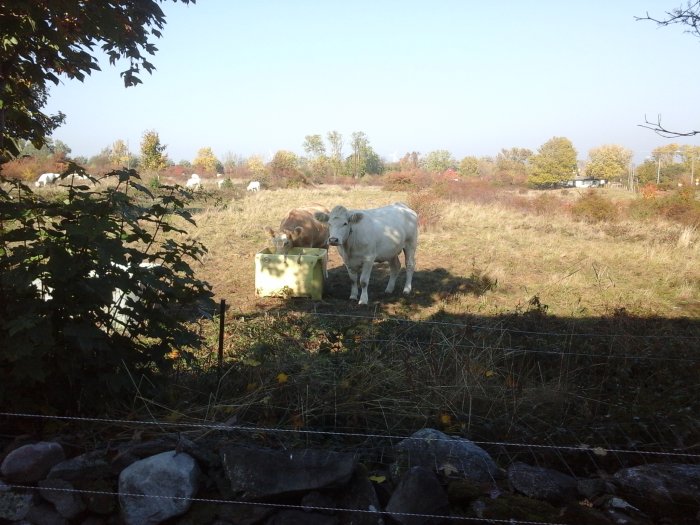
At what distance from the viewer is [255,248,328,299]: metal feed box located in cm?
992

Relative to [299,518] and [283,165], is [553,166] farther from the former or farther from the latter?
[299,518]

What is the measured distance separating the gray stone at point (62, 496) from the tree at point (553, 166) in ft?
248

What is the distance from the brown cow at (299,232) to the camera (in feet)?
38.9

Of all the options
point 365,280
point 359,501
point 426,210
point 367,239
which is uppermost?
point 367,239

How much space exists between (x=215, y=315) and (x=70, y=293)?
4758 millimetres

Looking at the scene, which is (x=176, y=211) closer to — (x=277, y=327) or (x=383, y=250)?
(x=277, y=327)

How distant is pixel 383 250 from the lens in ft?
35.7

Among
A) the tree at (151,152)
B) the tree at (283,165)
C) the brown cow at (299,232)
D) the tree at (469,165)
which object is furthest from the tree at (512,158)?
the brown cow at (299,232)

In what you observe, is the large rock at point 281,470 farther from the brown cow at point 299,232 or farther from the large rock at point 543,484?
the brown cow at point 299,232

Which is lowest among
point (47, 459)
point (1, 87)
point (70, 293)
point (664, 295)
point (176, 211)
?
point (664, 295)

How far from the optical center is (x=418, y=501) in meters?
2.95

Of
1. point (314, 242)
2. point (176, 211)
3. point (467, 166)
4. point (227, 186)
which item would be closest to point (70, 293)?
point (176, 211)

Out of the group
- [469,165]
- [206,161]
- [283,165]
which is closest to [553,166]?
[469,165]

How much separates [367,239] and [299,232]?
7.14ft
